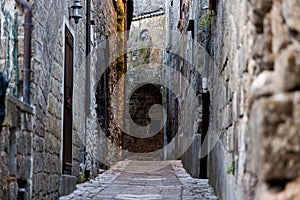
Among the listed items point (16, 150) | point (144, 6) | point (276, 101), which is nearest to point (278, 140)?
point (276, 101)

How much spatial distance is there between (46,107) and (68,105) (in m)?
1.38

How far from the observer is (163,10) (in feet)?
73.4

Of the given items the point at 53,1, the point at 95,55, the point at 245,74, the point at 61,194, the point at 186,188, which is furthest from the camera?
the point at 95,55

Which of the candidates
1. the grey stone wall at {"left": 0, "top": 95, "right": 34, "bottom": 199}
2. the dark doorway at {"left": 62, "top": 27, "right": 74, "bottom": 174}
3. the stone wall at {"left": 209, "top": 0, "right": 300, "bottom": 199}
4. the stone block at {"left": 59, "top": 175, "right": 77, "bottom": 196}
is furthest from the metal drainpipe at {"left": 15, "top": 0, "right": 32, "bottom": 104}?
the stone wall at {"left": 209, "top": 0, "right": 300, "bottom": 199}

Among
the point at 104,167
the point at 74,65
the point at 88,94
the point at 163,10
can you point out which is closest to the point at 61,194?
the point at 74,65

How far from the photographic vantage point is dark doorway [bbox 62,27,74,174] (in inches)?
253

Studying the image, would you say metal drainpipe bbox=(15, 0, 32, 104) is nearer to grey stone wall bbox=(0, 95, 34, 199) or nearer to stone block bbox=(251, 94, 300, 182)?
grey stone wall bbox=(0, 95, 34, 199)

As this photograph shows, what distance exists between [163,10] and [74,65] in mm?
15651

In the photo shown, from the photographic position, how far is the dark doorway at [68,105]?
6.44 metres

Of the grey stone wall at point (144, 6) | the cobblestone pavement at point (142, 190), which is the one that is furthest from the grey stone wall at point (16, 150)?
the grey stone wall at point (144, 6)

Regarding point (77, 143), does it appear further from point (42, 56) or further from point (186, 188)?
point (42, 56)

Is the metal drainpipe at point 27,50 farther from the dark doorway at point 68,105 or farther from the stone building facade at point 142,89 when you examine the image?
the stone building facade at point 142,89

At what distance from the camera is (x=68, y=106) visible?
21.8 ft

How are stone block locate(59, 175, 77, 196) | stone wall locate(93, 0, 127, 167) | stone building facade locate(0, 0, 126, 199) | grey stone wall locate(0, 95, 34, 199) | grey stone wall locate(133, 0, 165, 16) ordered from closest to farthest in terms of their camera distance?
grey stone wall locate(0, 95, 34, 199), stone building facade locate(0, 0, 126, 199), stone block locate(59, 175, 77, 196), stone wall locate(93, 0, 127, 167), grey stone wall locate(133, 0, 165, 16)
